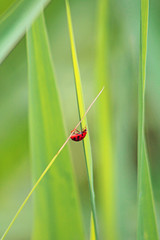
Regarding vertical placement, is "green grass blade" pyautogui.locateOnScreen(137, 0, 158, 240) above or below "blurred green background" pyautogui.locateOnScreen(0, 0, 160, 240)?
below

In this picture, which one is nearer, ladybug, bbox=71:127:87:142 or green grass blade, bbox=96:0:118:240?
ladybug, bbox=71:127:87:142

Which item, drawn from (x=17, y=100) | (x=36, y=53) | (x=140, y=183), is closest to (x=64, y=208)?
(x=140, y=183)

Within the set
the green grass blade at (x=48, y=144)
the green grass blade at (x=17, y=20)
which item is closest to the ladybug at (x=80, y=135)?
the green grass blade at (x=48, y=144)

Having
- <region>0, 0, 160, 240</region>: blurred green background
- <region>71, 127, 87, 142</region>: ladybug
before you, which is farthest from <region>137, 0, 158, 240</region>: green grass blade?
<region>0, 0, 160, 240</region>: blurred green background

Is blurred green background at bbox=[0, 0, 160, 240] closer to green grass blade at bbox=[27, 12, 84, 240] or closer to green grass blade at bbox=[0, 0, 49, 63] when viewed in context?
green grass blade at bbox=[27, 12, 84, 240]

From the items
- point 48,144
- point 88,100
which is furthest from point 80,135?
point 88,100

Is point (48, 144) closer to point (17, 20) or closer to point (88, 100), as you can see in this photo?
point (17, 20)
